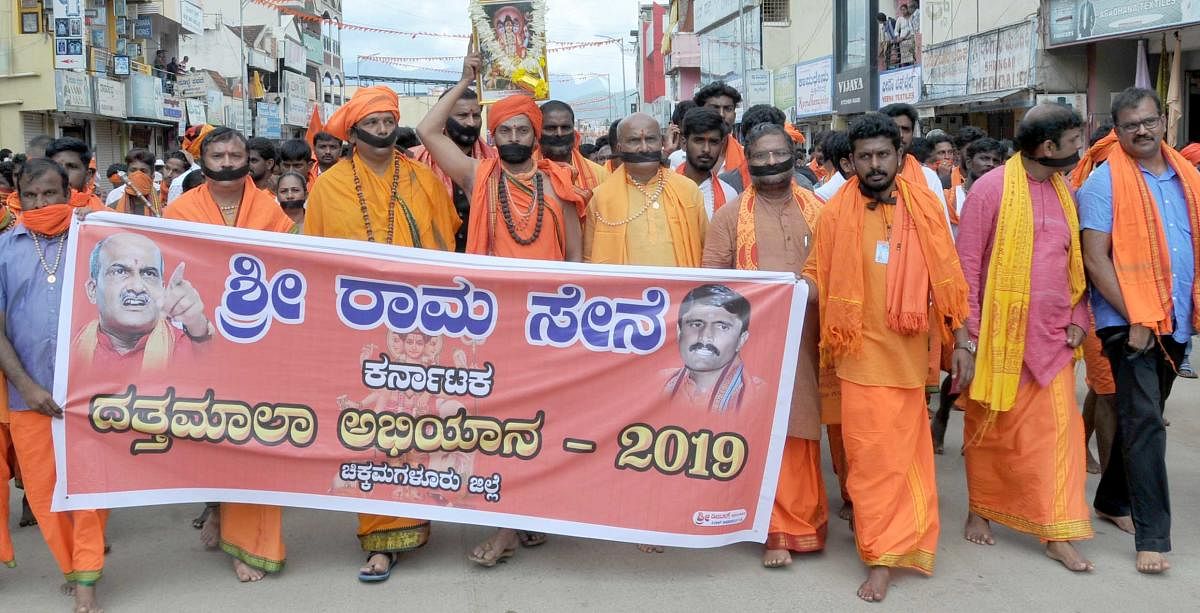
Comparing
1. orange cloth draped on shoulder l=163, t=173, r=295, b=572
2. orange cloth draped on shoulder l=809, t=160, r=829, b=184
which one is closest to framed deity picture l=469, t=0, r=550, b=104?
orange cloth draped on shoulder l=163, t=173, r=295, b=572

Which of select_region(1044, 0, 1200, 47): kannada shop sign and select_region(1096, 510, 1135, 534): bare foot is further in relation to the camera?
select_region(1044, 0, 1200, 47): kannada shop sign

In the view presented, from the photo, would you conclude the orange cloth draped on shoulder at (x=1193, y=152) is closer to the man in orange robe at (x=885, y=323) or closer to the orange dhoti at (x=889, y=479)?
the man in orange robe at (x=885, y=323)

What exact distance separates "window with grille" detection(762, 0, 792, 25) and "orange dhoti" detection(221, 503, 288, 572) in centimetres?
3158

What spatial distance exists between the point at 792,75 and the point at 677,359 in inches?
1055

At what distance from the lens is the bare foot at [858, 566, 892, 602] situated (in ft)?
12.5

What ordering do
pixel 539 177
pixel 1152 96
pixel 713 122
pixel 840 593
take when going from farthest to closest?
1. pixel 713 122
2. pixel 539 177
3. pixel 1152 96
4. pixel 840 593

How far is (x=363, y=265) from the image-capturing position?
3.99 m

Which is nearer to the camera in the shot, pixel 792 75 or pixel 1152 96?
pixel 1152 96

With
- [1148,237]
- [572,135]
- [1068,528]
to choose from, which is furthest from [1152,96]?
[572,135]

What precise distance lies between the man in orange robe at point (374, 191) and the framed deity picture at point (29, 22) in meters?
24.6

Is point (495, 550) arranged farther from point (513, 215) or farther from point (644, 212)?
point (644, 212)

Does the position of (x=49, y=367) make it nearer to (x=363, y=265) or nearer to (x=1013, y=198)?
(x=363, y=265)

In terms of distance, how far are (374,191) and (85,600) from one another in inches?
73.8

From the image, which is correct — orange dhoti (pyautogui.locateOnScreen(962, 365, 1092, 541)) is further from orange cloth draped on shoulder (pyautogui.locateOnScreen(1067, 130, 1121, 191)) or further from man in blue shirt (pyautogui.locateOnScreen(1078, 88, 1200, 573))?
orange cloth draped on shoulder (pyautogui.locateOnScreen(1067, 130, 1121, 191))
